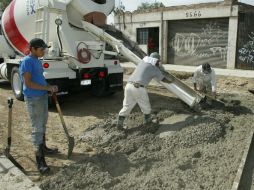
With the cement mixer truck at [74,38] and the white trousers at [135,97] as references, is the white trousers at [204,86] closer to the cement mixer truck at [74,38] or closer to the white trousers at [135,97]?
the cement mixer truck at [74,38]

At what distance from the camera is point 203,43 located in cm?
1906

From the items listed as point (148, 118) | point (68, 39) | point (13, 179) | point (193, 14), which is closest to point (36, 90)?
point (13, 179)

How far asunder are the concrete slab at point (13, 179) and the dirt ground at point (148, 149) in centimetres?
20

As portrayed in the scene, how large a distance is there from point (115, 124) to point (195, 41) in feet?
44.2

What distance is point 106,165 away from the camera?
529cm

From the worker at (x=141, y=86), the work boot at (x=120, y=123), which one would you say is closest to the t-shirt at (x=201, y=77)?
the worker at (x=141, y=86)

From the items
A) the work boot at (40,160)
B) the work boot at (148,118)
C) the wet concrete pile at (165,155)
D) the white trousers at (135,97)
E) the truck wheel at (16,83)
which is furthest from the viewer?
the truck wheel at (16,83)

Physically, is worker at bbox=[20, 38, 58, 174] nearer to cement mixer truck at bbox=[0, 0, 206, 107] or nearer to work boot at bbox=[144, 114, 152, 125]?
work boot at bbox=[144, 114, 152, 125]

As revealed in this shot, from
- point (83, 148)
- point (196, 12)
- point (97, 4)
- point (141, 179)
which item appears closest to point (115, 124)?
point (83, 148)

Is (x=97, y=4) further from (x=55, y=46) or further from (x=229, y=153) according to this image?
(x=229, y=153)

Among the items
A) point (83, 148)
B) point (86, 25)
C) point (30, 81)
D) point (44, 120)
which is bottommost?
point (83, 148)

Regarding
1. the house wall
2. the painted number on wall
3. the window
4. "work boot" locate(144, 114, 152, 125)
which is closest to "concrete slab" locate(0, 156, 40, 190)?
"work boot" locate(144, 114, 152, 125)

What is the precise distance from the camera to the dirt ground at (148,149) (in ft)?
15.2

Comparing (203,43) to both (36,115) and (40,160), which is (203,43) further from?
(40,160)
